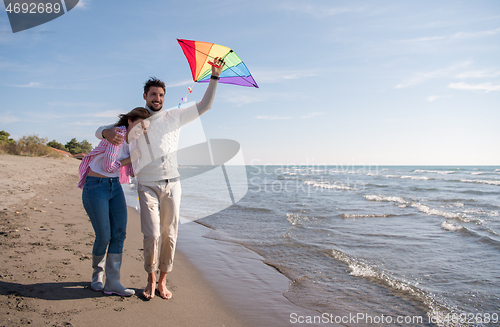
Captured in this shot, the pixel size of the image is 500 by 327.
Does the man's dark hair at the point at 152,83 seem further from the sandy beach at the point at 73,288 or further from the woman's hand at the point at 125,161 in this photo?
the sandy beach at the point at 73,288

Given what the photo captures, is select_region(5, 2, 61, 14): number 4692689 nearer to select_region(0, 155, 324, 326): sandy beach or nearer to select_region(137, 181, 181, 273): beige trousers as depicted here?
select_region(0, 155, 324, 326): sandy beach

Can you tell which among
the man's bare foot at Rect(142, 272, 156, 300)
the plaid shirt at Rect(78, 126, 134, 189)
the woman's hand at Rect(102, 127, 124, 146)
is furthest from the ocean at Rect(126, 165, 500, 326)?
the woman's hand at Rect(102, 127, 124, 146)

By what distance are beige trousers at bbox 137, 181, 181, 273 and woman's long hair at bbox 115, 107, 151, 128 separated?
0.63 metres

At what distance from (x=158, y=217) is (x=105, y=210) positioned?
480mm

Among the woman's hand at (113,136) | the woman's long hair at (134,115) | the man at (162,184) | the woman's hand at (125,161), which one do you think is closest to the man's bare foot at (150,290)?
the man at (162,184)

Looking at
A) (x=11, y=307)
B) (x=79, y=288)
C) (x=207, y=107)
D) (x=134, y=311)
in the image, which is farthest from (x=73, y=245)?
(x=207, y=107)

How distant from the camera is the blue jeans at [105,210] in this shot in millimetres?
2510

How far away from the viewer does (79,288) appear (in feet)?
8.89

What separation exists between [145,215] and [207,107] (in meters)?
1.19

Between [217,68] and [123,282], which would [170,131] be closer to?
[217,68]

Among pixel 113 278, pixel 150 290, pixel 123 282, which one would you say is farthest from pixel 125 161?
pixel 123 282

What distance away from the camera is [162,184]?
8.70ft

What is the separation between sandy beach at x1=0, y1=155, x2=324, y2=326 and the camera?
235cm

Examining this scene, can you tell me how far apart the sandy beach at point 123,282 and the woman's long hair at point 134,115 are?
1677 mm
